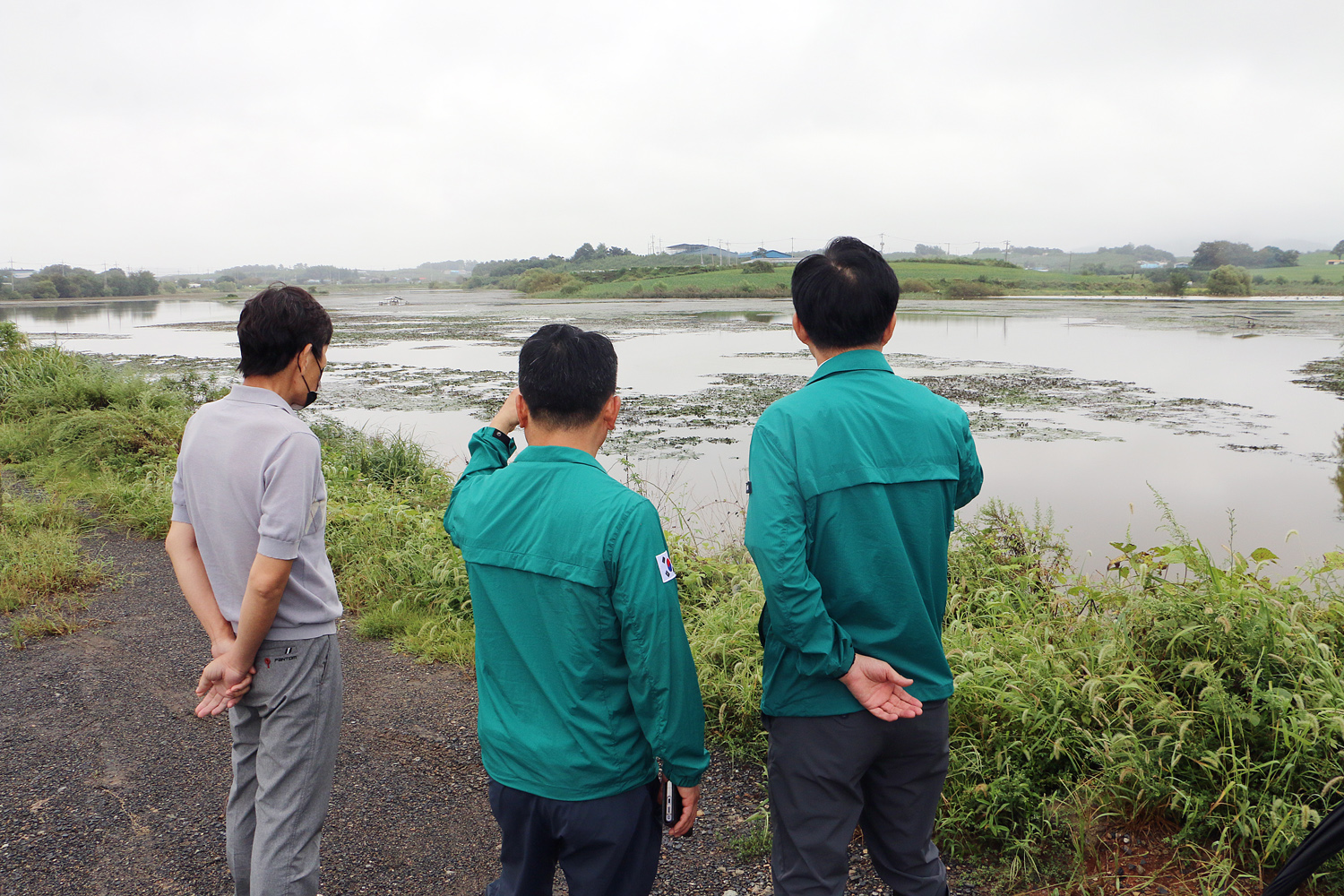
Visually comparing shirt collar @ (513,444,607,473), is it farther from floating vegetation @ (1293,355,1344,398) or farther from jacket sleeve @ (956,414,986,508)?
floating vegetation @ (1293,355,1344,398)

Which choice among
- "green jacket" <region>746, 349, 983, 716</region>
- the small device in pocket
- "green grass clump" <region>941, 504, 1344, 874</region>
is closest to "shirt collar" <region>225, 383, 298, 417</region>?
"green jacket" <region>746, 349, 983, 716</region>

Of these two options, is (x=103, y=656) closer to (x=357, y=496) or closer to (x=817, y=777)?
(x=357, y=496)

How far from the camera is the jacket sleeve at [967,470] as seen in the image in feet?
6.04

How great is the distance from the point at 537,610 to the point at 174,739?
2.71 m

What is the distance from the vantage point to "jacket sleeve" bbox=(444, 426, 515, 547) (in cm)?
168

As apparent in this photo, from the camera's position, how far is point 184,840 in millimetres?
2740

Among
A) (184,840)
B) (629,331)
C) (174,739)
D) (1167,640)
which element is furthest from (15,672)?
(629,331)

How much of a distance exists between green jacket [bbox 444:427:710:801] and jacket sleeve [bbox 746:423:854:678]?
8.5 inches

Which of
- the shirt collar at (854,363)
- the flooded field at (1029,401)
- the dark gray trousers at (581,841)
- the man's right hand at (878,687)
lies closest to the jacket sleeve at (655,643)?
the dark gray trousers at (581,841)

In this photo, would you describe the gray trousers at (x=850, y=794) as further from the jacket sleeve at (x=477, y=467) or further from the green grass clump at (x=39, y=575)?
the green grass clump at (x=39, y=575)

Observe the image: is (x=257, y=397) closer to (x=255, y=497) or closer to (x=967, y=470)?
(x=255, y=497)

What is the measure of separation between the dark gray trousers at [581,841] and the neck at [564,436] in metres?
0.69

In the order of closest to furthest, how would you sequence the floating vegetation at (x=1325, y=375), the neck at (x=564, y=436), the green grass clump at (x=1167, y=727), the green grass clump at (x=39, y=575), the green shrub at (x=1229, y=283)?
the neck at (x=564, y=436), the green grass clump at (x=1167, y=727), the green grass clump at (x=39, y=575), the floating vegetation at (x=1325, y=375), the green shrub at (x=1229, y=283)

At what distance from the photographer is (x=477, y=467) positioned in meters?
1.73
